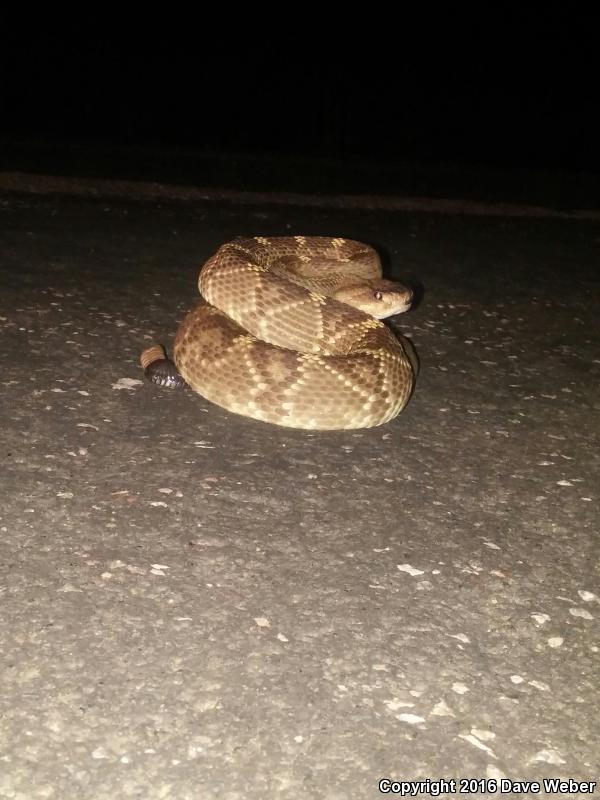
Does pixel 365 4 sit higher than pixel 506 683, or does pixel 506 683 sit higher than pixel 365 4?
pixel 365 4

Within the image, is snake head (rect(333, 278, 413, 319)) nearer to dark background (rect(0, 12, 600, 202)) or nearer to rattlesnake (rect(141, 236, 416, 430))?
rattlesnake (rect(141, 236, 416, 430))

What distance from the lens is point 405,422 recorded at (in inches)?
180

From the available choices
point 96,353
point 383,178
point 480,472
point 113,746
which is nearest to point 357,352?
point 480,472

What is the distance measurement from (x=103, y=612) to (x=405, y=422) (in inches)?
80.7

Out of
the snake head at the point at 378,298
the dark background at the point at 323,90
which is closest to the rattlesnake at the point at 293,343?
the snake head at the point at 378,298

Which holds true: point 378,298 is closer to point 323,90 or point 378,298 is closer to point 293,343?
point 293,343

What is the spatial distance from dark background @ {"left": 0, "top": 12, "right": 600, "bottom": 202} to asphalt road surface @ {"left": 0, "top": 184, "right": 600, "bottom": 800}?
7844mm

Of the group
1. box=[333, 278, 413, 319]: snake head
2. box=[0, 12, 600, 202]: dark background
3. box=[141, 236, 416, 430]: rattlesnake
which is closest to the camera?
box=[141, 236, 416, 430]: rattlesnake

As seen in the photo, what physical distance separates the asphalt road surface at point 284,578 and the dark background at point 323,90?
7844 millimetres

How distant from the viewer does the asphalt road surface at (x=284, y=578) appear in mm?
2426

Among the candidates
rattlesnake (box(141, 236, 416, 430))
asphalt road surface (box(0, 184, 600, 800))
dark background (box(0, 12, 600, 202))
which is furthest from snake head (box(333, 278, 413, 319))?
dark background (box(0, 12, 600, 202))

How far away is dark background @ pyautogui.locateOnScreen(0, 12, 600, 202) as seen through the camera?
1452 cm

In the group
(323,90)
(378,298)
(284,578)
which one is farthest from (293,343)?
(323,90)

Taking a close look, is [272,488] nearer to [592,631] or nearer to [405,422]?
[405,422]
